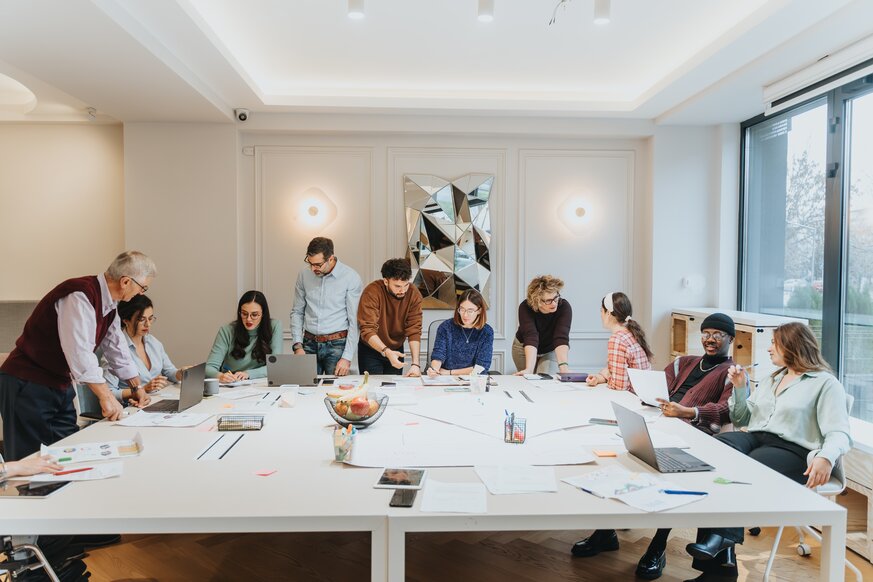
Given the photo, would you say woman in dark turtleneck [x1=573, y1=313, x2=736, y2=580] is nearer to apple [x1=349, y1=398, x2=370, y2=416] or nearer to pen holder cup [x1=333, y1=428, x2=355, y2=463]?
apple [x1=349, y1=398, x2=370, y2=416]

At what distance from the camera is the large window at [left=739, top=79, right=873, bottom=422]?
380 centimetres

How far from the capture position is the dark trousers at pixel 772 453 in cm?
256

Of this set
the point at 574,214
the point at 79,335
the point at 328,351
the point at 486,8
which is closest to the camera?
the point at 79,335

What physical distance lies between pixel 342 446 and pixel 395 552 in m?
0.50

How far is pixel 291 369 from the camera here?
3.40 metres

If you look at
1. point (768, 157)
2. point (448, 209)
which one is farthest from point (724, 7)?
point (448, 209)

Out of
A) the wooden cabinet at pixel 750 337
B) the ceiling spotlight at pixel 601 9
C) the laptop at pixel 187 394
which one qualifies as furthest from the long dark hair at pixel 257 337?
the wooden cabinet at pixel 750 337

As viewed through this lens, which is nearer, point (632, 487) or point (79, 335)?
point (632, 487)

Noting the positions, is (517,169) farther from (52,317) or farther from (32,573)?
(32,573)

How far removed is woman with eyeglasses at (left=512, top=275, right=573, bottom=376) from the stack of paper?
217 cm

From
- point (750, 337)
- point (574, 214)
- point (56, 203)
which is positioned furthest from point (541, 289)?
point (56, 203)

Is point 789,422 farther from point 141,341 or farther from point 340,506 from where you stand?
point 141,341

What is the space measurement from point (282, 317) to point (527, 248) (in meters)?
2.41

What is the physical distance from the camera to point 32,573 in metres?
2.05
